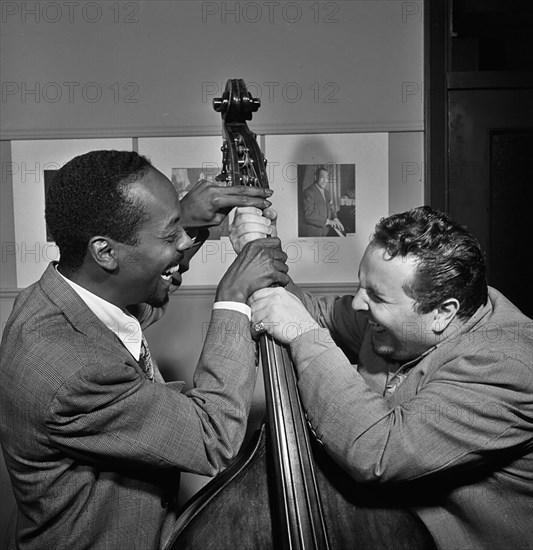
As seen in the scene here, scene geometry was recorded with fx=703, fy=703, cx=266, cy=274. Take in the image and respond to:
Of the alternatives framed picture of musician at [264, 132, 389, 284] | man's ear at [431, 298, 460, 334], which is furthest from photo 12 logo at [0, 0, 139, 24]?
man's ear at [431, 298, 460, 334]

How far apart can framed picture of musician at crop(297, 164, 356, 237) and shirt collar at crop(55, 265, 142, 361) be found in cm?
155

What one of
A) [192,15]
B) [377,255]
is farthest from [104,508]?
[192,15]

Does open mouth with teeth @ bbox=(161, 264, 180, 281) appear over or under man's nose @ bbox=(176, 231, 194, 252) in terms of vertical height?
under

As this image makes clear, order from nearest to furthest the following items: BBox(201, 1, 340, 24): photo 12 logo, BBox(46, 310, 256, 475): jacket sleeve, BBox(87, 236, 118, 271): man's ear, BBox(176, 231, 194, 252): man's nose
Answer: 1. BBox(46, 310, 256, 475): jacket sleeve
2. BBox(87, 236, 118, 271): man's ear
3. BBox(176, 231, 194, 252): man's nose
4. BBox(201, 1, 340, 24): photo 12 logo

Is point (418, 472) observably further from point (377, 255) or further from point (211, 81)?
point (211, 81)

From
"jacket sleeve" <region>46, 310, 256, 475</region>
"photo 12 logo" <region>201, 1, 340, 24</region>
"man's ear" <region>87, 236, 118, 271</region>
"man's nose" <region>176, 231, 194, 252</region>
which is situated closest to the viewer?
"jacket sleeve" <region>46, 310, 256, 475</region>

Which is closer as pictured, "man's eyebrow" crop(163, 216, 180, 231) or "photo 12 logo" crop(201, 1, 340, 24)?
"man's eyebrow" crop(163, 216, 180, 231)

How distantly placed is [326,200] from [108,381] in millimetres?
1864

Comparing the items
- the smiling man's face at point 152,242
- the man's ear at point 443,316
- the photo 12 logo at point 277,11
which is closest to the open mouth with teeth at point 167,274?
the smiling man's face at point 152,242

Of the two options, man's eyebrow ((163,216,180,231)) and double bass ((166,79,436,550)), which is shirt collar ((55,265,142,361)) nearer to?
man's eyebrow ((163,216,180,231))

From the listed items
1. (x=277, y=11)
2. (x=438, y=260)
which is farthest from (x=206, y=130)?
(x=438, y=260)

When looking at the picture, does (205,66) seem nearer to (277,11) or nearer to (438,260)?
(277,11)

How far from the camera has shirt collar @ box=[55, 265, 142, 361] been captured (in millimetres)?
1492

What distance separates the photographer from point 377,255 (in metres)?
1.56
